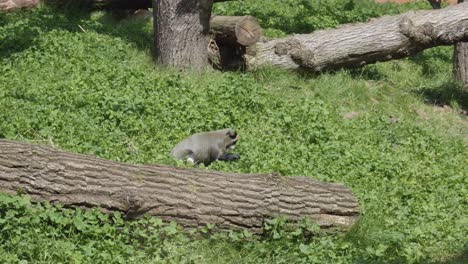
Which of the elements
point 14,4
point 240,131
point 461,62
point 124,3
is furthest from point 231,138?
point 14,4

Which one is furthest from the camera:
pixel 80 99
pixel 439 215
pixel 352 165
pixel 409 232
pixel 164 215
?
pixel 80 99

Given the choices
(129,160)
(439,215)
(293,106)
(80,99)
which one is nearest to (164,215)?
(129,160)

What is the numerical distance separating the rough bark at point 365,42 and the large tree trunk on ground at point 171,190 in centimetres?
472

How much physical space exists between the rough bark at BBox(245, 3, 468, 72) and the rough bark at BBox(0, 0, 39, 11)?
4.25m

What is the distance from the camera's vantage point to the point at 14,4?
13.1 meters

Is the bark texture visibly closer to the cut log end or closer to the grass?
the grass

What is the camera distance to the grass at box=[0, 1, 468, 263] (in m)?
5.77

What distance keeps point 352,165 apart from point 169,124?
2006 mm

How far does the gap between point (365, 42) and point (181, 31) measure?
2581mm

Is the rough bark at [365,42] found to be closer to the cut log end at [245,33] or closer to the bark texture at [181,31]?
the cut log end at [245,33]

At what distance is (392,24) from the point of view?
11242 mm

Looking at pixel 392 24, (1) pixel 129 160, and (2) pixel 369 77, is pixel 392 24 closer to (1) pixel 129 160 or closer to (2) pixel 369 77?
(2) pixel 369 77

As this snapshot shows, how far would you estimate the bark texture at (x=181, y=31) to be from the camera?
10.6 m

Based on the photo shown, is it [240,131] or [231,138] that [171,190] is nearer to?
[231,138]
